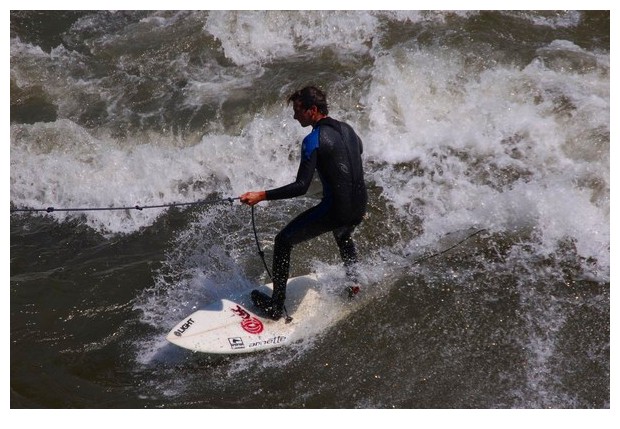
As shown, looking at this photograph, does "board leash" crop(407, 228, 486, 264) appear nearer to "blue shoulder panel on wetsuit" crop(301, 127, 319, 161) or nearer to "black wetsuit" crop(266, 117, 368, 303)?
"black wetsuit" crop(266, 117, 368, 303)

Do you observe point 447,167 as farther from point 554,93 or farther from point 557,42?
point 557,42

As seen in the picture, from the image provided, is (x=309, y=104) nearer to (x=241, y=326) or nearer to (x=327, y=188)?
(x=327, y=188)

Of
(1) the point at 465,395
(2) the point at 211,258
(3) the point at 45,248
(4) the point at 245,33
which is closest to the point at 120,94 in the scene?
(4) the point at 245,33

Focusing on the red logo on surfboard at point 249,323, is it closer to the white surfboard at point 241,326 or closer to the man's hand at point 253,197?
the white surfboard at point 241,326

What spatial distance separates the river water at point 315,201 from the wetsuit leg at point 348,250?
21 centimetres

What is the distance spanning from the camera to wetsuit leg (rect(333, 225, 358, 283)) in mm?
4902

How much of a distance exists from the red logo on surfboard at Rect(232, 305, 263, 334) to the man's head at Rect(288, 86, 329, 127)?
5.55 feet

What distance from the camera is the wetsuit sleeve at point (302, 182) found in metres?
4.18

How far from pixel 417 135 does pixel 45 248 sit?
13.7 ft

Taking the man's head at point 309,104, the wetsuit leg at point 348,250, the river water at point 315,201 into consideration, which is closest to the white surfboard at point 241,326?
the river water at point 315,201

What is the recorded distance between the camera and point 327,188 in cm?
449

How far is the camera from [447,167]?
660cm

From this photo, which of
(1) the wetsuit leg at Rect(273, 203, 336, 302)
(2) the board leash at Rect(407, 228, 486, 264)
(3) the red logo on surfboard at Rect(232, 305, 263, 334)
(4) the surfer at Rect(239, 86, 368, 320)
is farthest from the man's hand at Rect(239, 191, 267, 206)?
(2) the board leash at Rect(407, 228, 486, 264)

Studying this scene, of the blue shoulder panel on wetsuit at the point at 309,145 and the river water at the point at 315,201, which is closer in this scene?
the blue shoulder panel on wetsuit at the point at 309,145
